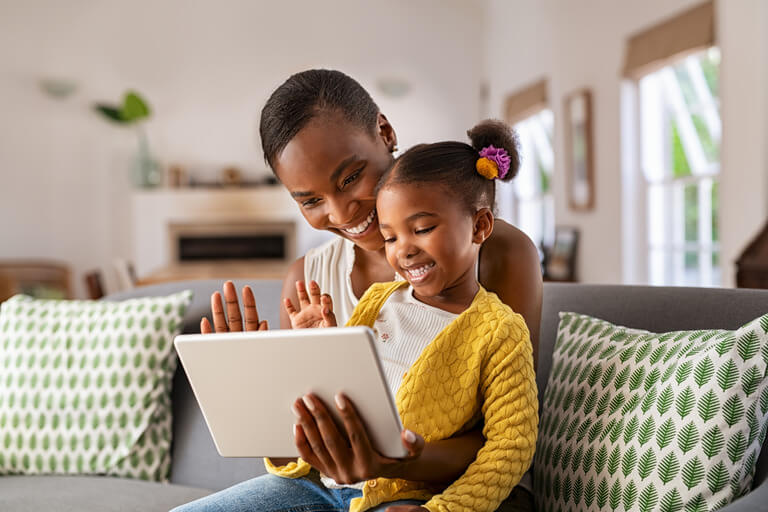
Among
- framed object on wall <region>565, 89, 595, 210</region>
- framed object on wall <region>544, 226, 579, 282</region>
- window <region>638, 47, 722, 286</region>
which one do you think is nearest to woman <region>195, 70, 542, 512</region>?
window <region>638, 47, 722, 286</region>

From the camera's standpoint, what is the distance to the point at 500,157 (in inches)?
55.8

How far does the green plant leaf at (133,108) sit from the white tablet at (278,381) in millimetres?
7170

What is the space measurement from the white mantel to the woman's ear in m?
6.72

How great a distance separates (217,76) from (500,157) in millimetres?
7614

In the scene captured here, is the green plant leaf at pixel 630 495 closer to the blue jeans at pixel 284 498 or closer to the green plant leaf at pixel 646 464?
the green plant leaf at pixel 646 464

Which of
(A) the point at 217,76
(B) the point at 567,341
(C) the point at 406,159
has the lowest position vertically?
(B) the point at 567,341

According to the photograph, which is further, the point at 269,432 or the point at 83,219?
the point at 83,219

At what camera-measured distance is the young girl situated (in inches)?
48.2

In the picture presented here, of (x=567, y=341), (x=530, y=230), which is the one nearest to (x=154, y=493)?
(x=567, y=341)

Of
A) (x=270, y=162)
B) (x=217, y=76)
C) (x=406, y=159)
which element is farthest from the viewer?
(x=217, y=76)

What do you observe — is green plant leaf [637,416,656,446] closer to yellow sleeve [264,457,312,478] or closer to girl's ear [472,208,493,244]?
girl's ear [472,208,493,244]

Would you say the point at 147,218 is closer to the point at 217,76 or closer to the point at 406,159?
the point at 217,76

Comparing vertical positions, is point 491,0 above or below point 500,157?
above

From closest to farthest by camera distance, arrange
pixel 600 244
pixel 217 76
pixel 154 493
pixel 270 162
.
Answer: pixel 270 162 < pixel 154 493 < pixel 600 244 < pixel 217 76
